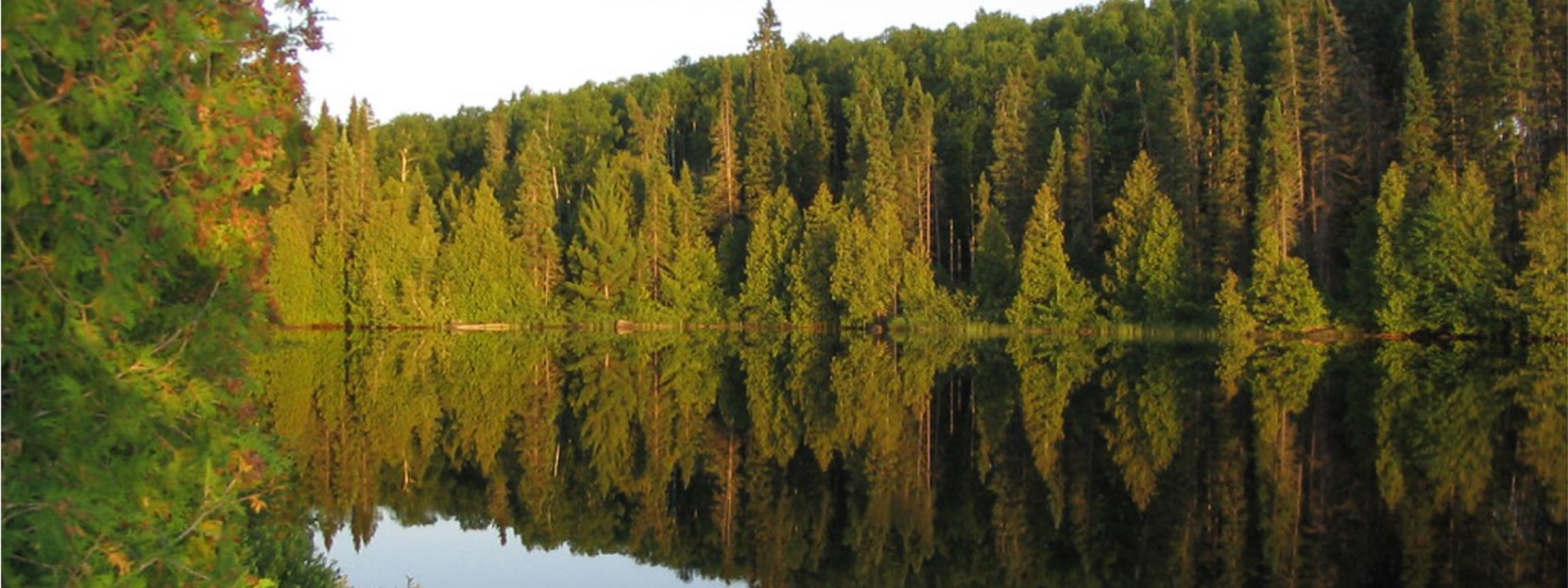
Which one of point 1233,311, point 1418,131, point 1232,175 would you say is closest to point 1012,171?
point 1232,175

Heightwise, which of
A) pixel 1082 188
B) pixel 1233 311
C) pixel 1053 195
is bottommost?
pixel 1233 311

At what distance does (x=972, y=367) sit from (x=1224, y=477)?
62.2 feet

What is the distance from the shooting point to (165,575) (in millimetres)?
6617

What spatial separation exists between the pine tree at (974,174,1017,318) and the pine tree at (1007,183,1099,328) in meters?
1.85

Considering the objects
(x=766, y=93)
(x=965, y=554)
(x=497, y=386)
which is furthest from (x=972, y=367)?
(x=766, y=93)

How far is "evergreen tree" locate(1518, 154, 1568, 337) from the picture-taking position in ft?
143

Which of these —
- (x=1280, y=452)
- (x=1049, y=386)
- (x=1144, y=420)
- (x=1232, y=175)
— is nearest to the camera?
(x=1280, y=452)

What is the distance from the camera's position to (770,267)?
65250mm

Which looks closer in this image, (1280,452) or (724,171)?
(1280,452)

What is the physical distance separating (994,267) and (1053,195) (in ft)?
17.4

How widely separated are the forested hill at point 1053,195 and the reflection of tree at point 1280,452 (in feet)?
55.7

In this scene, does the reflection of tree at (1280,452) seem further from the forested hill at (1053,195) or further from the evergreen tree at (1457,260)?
the forested hill at (1053,195)

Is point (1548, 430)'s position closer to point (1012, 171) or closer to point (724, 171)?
point (1012, 171)

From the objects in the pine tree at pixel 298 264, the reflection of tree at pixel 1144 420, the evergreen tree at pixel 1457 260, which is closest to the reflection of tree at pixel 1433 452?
the reflection of tree at pixel 1144 420
